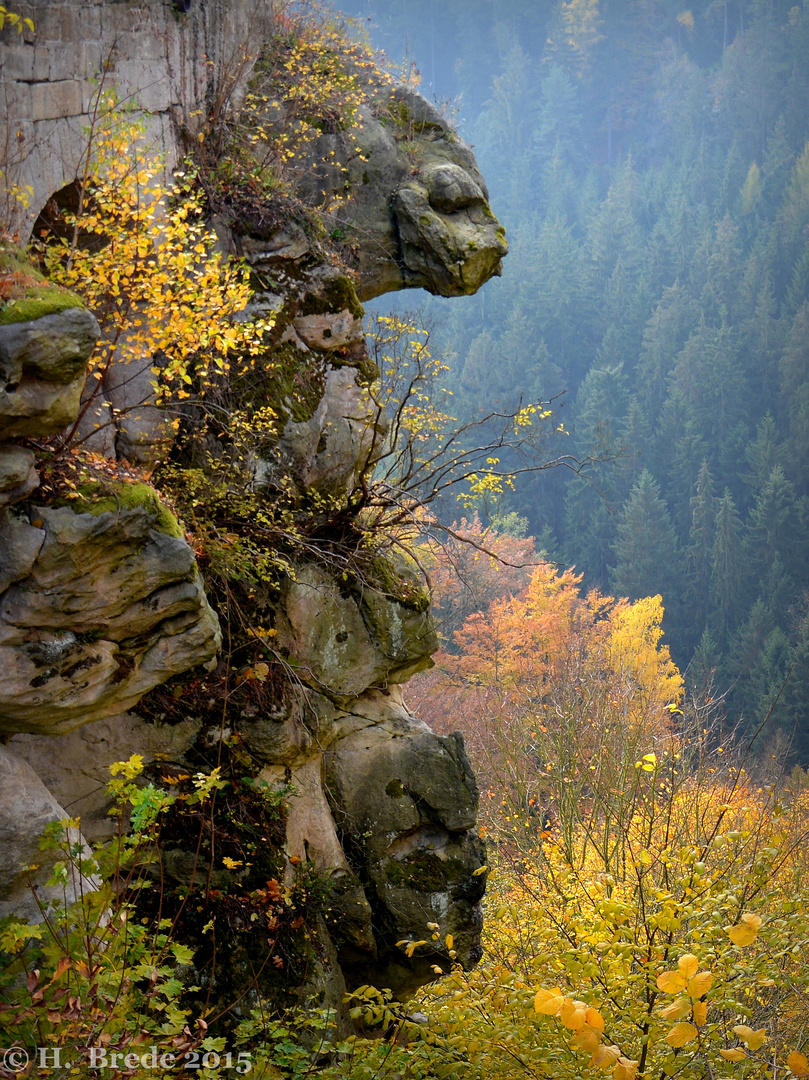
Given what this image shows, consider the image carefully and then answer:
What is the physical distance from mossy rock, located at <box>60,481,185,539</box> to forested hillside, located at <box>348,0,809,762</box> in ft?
105

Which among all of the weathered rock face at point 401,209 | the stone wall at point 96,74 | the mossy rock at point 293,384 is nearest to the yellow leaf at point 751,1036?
the stone wall at point 96,74

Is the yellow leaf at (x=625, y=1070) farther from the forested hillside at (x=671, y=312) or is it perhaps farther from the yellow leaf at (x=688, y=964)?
the forested hillside at (x=671, y=312)

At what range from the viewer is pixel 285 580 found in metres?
6.88

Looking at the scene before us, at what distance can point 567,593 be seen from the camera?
114 feet

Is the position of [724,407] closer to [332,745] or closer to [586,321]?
[586,321]

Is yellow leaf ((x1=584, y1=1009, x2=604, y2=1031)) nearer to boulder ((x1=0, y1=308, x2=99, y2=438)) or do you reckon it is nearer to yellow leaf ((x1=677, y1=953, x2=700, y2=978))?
yellow leaf ((x1=677, y1=953, x2=700, y2=978))

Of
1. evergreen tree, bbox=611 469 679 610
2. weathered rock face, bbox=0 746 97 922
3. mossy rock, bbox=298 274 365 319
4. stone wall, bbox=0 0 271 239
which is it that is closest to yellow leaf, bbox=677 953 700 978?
weathered rock face, bbox=0 746 97 922

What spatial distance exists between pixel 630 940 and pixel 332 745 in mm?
4075

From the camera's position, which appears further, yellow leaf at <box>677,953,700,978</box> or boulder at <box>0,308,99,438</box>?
boulder at <box>0,308,99,438</box>

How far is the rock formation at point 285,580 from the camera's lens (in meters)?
4.10

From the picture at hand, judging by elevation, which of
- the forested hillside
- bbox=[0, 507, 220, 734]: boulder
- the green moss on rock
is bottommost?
bbox=[0, 507, 220, 734]: boulder

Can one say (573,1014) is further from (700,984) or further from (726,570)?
(726,570)

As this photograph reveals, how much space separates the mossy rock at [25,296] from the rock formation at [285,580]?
0.07ft

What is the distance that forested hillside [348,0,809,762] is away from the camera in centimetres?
4884
